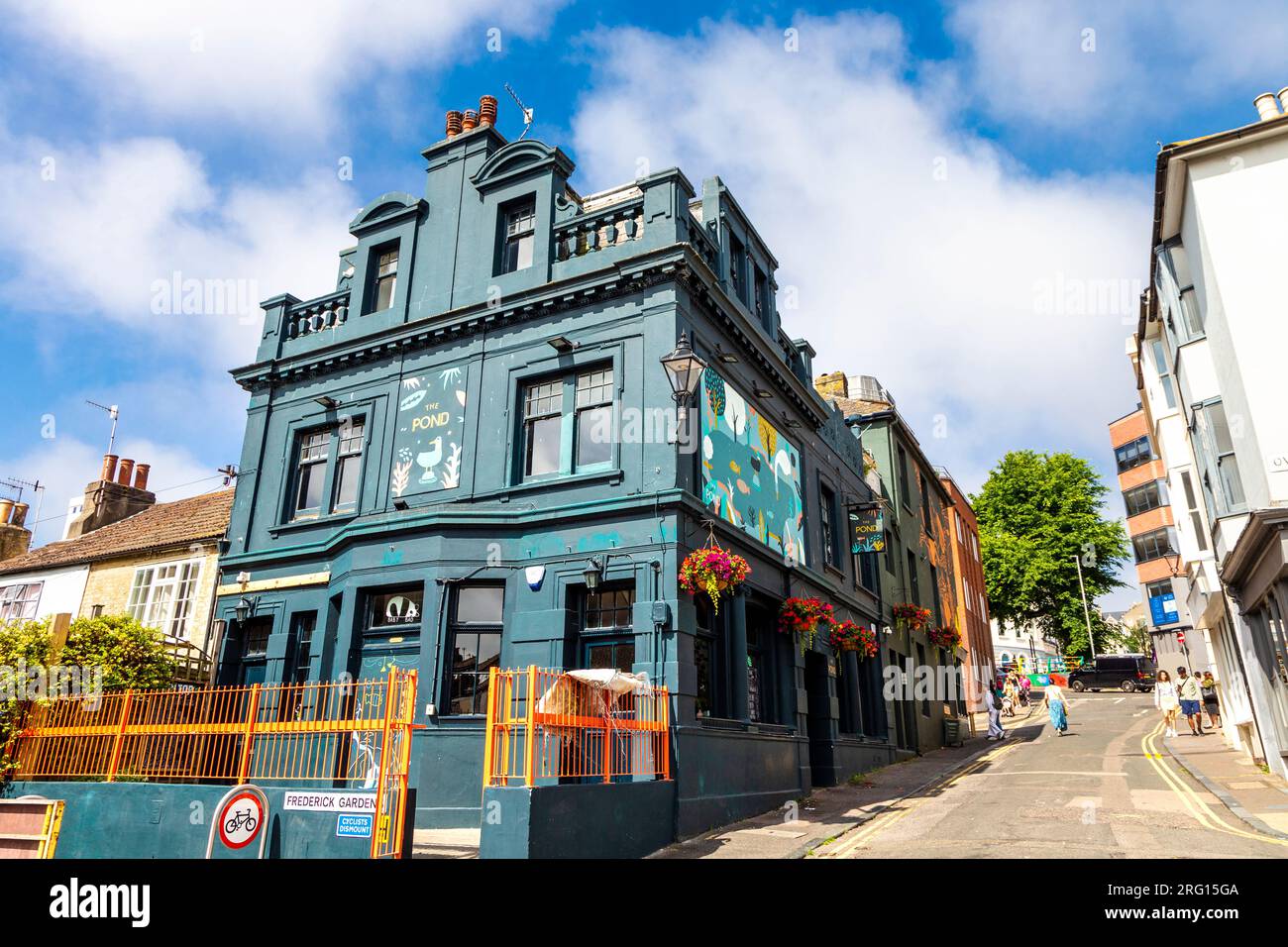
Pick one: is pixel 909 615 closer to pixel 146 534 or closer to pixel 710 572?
pixel 710 572

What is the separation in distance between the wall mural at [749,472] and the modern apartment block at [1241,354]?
7776mm

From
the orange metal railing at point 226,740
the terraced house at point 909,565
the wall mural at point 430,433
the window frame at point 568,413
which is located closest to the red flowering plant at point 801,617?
the window frame at point 568,413

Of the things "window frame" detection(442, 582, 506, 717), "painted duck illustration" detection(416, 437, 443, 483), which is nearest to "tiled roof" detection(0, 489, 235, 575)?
"painted duck illustration" detection(416, 437, 443, 483)

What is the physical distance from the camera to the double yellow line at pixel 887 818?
1013 centimetres

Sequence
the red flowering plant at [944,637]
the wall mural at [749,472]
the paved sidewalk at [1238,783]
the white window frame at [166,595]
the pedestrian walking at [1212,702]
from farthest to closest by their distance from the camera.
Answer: the red flowering plant at [944,637] < the pedestrian walking at [1212,702] < the white window frame at [166,595] < the wall mural at [749,472] < the paved sidewalk at [1238,783]

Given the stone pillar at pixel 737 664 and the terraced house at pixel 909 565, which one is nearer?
the stone pillar at pixel 737 664

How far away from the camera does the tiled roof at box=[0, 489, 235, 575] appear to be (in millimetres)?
20953

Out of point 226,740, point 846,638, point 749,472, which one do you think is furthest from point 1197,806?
point 226,740

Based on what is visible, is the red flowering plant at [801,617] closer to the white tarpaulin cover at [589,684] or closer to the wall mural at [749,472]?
the wall mural at [749,472]

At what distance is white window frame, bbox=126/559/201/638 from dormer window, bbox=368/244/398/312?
27.0ft

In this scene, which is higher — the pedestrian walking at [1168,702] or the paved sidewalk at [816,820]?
the pedestrian walking at [1168,702]
